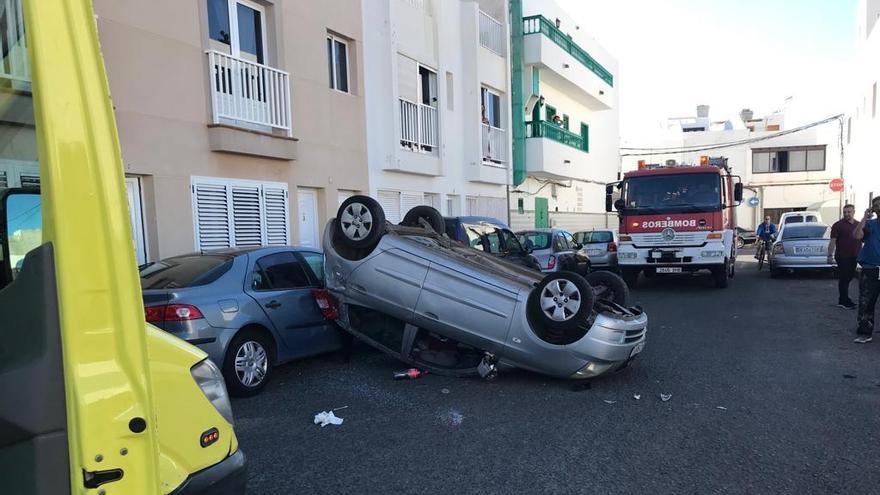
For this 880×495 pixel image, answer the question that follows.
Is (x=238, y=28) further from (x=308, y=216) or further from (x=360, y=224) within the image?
(x=360, y=224)

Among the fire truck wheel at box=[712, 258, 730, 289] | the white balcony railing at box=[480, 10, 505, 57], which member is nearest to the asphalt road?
the fire truck wheel at box=[712, 258, 730, 289]

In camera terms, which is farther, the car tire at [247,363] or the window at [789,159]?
the window at [789,159]

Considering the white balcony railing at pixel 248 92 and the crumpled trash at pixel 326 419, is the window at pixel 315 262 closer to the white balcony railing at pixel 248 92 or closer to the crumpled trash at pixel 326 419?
the crumpled trash at pixel 326 419

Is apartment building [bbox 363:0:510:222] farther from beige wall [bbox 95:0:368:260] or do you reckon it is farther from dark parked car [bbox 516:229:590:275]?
dark parked car [bbox 516:229:590:275]

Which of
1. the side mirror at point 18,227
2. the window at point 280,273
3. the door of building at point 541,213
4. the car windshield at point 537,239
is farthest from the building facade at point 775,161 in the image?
the side mirror at point 18,227

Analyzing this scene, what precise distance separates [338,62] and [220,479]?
11.6 metres

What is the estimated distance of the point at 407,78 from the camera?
46.7ft

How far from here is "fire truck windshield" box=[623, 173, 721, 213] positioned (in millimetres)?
12250

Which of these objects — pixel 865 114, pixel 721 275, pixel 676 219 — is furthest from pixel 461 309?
pixel 865 114

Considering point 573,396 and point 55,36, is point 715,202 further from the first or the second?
point 55,36

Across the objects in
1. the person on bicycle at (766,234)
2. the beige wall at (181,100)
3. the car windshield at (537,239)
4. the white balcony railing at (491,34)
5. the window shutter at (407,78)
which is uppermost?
the white balcony railing at (491,34)

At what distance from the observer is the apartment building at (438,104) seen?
43.5 feet

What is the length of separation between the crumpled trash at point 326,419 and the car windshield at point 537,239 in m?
7.87

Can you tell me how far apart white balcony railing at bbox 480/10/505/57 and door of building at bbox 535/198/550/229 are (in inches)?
230
